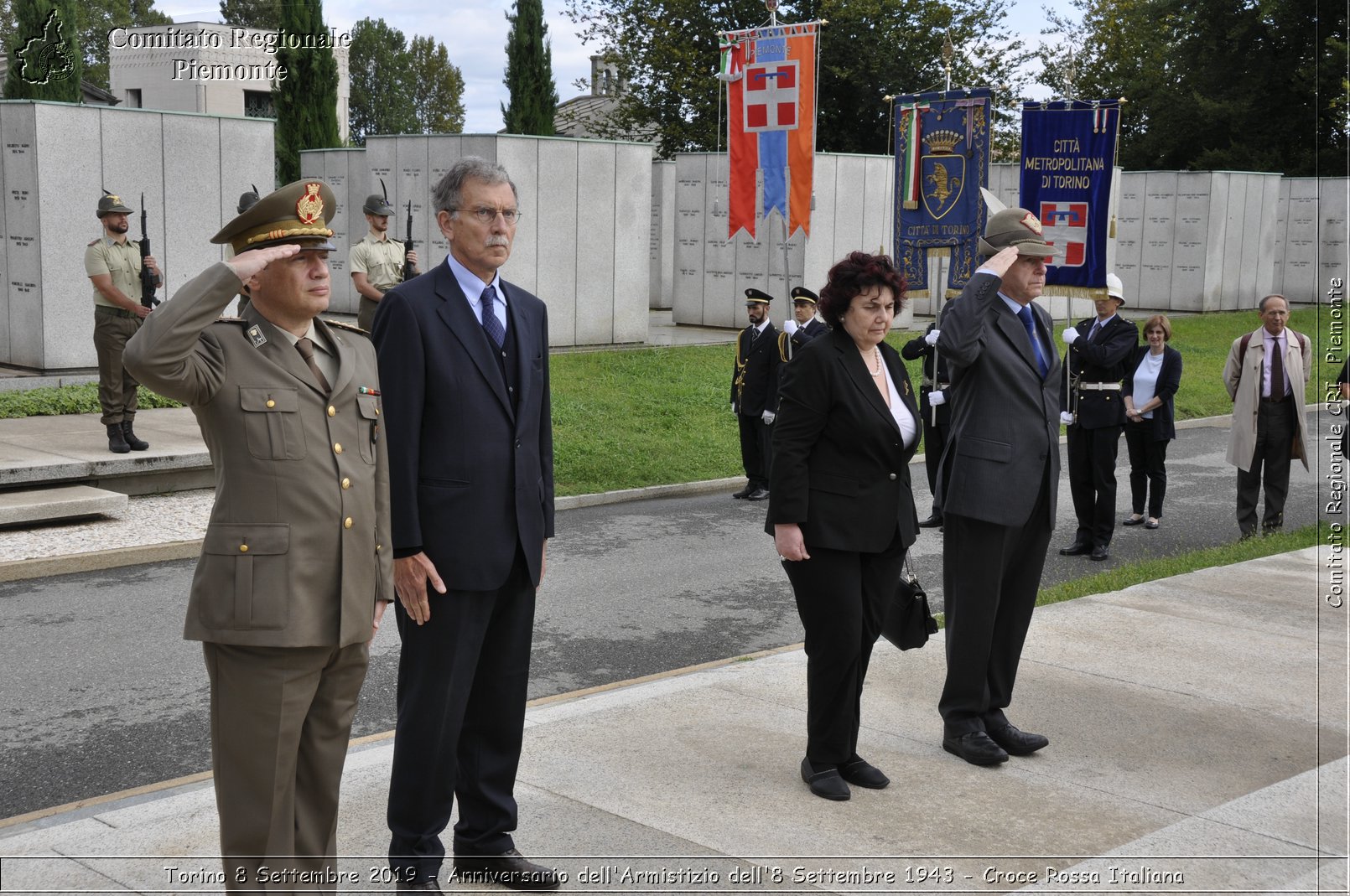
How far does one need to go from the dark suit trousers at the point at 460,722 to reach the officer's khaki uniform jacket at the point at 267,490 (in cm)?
42

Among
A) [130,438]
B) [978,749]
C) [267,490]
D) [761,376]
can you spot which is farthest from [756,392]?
[267,490]

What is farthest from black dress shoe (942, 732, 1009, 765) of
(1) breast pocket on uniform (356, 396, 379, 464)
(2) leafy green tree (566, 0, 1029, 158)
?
(2) leafy green tree (566, 0, 1029, 158)

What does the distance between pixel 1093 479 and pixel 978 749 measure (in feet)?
19.9

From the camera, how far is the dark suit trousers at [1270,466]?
11836 mm

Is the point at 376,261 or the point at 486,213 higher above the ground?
the point at 486,213

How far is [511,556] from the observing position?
4.15 meters

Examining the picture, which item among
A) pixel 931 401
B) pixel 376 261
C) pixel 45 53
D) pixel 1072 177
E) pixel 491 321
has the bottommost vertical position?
pixel 931 401

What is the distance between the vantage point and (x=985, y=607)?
5.68m

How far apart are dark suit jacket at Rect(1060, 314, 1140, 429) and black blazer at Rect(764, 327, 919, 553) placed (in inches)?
258

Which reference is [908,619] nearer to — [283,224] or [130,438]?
[283,224]

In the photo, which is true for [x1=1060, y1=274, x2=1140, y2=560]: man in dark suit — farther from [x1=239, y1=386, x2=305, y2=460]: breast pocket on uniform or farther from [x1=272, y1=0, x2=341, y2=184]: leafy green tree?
[x1=272, y1=0, x2=341, y2=184]: leafy green tree

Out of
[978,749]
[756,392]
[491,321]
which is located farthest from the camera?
[756,392]

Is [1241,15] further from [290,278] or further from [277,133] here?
[290,278]

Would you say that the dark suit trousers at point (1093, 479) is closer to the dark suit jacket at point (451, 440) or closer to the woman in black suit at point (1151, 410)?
the woman in black suit at point (1151, 410)
